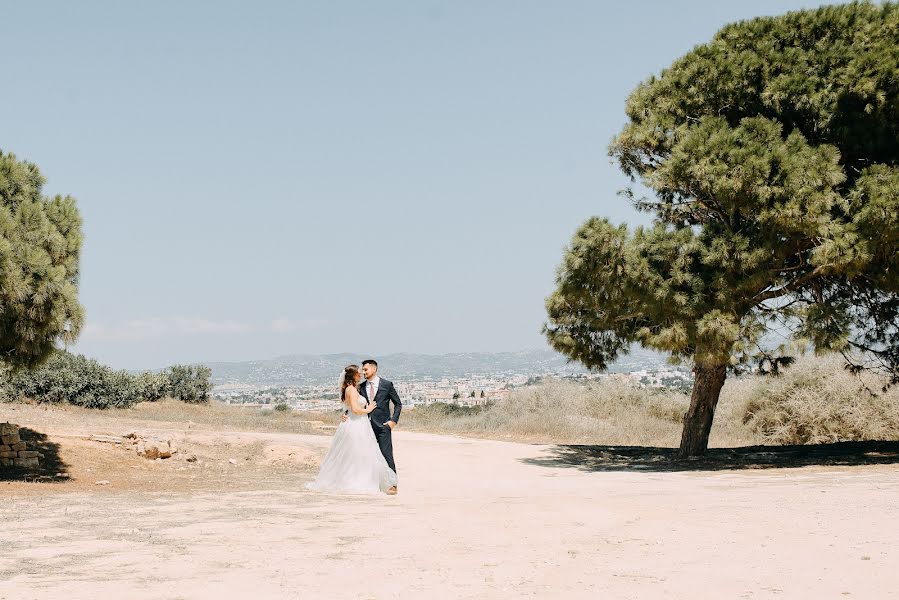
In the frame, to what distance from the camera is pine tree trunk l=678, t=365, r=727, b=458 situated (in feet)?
56.0

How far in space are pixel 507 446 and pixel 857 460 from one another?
8.23 metres

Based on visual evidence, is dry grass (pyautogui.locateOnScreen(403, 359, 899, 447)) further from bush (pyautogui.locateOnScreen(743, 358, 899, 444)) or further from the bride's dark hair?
the bride's dark hair

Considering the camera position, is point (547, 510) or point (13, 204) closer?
point (547, 510)

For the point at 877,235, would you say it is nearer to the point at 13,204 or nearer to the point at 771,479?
the point at 771,479

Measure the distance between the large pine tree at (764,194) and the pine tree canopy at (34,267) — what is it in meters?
8.80

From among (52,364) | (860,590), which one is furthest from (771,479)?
(52,364)

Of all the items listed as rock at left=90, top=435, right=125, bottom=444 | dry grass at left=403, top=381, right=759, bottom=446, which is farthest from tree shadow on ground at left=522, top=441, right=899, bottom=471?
rock at left=90, top=435, right=125, bottom=444

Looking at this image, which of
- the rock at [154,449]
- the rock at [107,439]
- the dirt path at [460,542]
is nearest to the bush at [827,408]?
the dirt path at [460,542]

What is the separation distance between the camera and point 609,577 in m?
6.11

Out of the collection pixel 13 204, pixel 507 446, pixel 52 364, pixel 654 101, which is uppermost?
pixel 654 101

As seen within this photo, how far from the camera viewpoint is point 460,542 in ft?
24.6

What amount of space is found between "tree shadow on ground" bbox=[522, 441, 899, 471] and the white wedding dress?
5797mm

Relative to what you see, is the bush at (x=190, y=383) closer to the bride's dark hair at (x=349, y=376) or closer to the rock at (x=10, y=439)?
the rock at (x=10, y=439)

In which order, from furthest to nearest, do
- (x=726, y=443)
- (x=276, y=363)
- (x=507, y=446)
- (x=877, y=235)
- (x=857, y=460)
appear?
(x=276, y=363) < (x=726, y=443) < (x=507, y=446) < (x=857, y=460) < (x=877, y=235)
